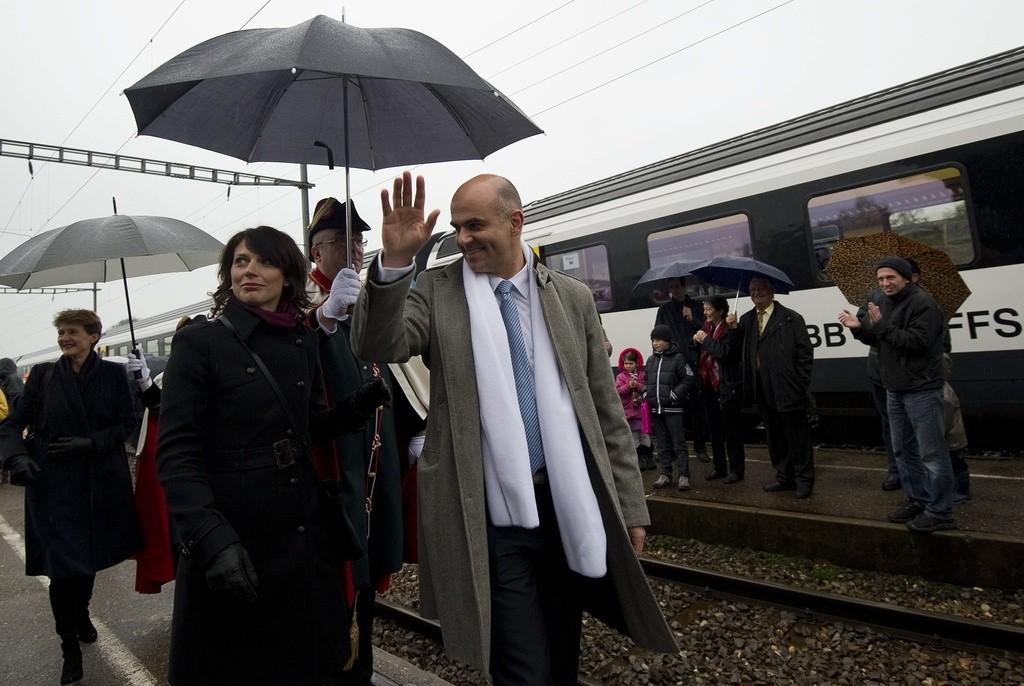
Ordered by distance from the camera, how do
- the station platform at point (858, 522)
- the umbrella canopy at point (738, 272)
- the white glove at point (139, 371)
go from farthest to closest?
the umbrella canopy at point (738, 272) → the station platform at point (858, 522) → the white glove at point (139, 371)

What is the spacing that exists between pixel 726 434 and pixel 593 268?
392 centimetres

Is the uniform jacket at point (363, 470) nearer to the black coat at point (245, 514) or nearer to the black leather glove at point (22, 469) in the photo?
the black coat at point (245, 514)

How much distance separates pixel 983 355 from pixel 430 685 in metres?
5.94

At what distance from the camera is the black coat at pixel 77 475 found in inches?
136

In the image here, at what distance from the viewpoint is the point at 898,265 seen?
4648 millimetres

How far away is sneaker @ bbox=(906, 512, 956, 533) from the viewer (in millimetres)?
4273

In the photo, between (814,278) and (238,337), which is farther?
(814,278)

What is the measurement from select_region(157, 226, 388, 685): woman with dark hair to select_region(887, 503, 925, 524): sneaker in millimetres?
3959

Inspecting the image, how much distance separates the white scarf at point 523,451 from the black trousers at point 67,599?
9.07ft

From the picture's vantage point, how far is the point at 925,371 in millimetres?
4527

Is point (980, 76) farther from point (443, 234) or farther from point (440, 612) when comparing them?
point (443, 234)

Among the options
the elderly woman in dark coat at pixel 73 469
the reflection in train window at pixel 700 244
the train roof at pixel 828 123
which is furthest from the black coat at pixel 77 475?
the train roof at pixel 828 123

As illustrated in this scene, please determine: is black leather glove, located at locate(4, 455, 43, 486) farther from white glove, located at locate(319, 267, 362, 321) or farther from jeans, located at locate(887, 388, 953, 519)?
jeans, located at locate(887, 388, 953, 519)

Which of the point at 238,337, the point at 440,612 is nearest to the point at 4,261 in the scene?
the point at 238,337
